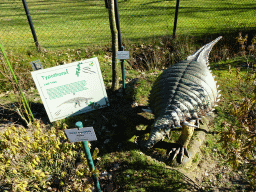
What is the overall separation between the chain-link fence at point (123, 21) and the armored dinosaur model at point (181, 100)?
4.06 metres

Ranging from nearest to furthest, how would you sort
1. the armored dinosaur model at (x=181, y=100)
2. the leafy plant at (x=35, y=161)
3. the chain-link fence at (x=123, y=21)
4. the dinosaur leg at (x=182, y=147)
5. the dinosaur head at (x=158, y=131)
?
1. the leafy plant at (x=35, y=161)
2. the dinosaur head at (x=158, y=131)
3. the armored dinosaur model at (x=181, y=100)
4. the dinosaur leg at (x=182, y=147)
5. the chain-link fence at (x=123, y=21)

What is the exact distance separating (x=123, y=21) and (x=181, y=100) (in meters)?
6.46

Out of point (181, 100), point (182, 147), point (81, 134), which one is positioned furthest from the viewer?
point (182, 147)

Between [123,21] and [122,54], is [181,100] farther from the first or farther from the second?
[123,21]

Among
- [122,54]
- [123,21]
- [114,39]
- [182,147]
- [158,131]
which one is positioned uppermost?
[123,21]

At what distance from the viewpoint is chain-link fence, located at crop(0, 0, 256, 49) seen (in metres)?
6.96

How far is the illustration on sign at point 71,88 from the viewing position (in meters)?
3.44

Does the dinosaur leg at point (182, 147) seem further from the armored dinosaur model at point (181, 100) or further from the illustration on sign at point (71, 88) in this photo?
the illustration on sign at point (71, 88)

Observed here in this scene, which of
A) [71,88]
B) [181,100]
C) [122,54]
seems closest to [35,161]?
[71,88]

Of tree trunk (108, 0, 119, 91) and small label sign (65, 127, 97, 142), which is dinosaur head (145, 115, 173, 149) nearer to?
small label sign (65, 127, 97, 142)

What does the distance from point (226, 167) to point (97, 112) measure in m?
2.64

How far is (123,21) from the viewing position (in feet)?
26.6

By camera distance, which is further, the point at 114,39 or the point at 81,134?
the point at 114,39

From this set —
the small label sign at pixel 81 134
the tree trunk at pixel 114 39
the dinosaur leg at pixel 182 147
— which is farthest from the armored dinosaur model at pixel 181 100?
the tree trunk at pixel 114 39
